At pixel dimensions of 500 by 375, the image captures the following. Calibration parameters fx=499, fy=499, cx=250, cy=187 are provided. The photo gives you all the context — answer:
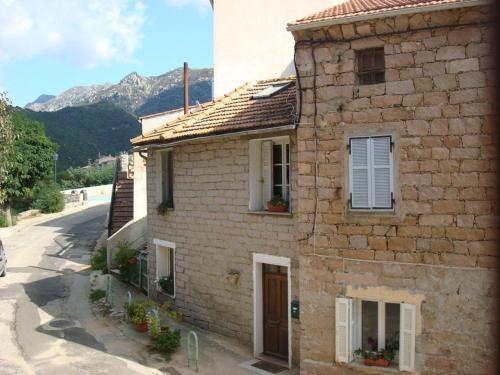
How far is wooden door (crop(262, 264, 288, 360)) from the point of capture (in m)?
10.6

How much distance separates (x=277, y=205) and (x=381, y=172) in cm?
284

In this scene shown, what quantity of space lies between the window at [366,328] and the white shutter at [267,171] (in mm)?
3378

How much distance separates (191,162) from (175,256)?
2.57 metres

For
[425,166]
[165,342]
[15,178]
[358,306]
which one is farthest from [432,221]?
[15,178]

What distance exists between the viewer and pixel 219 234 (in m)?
11.8

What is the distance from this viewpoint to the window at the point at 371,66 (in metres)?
8.25

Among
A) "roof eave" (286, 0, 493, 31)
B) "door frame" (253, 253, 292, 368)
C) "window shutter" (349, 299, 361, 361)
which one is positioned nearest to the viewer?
A: "roof eave" (286, 0, 493, 31)

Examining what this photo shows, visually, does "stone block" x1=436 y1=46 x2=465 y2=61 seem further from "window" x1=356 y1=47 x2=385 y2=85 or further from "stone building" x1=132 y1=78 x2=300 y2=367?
"stone building" x1=132 y1=78 x2=300 y2=367

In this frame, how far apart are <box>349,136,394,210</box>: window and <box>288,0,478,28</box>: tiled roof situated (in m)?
1.98

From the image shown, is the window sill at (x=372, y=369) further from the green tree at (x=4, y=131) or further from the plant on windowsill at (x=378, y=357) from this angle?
the green tree at (x=4, y=131)

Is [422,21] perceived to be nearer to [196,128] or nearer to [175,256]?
[196,128]

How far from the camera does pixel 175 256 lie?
13227 mm

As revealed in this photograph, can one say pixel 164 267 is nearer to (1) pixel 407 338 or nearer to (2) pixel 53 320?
A: (2) pixel 53 320

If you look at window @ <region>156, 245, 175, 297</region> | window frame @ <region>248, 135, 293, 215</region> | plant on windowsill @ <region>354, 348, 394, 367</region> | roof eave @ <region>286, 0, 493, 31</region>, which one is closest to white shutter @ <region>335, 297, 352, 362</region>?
plant on windowsill @ <region>354, 348, 394, 367</region>
